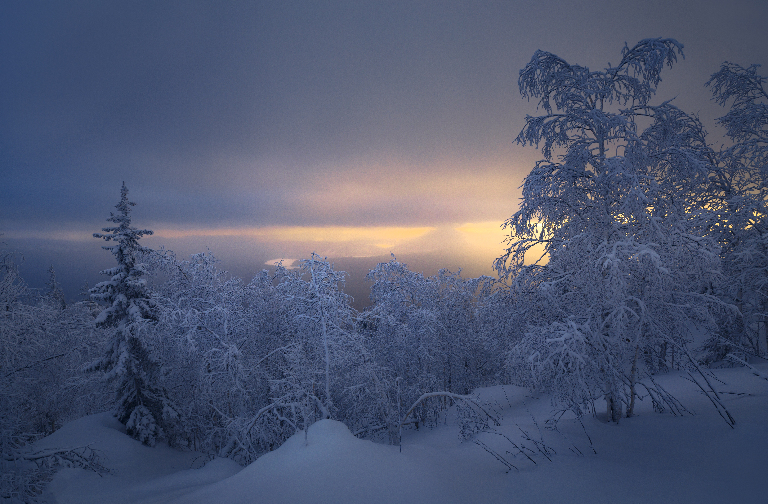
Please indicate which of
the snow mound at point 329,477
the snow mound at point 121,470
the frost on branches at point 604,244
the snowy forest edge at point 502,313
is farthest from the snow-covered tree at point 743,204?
the snow mound at point 121,470

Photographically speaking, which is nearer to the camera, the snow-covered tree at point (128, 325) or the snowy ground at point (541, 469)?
the snowy ground at point (541, 469)

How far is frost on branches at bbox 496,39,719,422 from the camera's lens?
6215 mm

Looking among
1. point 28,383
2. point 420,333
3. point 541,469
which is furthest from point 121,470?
point 541,469

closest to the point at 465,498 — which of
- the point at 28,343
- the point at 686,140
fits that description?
the point at 686,140

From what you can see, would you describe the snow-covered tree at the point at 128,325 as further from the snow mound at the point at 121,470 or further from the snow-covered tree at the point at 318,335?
the snow-covered tree at the point at 318,335

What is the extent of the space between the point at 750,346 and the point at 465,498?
1465 centimetres

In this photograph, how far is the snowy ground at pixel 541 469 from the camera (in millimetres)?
3963

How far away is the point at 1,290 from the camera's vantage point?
32.3 ft

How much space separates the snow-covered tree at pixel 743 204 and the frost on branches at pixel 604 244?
5.52 meters

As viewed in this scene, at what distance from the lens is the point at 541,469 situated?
5.04m

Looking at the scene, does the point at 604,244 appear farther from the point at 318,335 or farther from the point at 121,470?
the point at 121,470

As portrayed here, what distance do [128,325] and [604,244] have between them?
50.7 feet

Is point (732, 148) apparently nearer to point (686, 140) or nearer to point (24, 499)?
point (686, 140)

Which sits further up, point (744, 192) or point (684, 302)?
point (744, 192)
